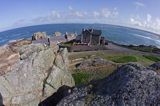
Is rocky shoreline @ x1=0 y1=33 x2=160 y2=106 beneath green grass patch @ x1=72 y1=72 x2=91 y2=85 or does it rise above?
above

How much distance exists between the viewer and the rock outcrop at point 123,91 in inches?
851

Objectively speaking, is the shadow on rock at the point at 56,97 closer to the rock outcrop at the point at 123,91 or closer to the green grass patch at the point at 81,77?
the rock outcrop at the point at 123,91

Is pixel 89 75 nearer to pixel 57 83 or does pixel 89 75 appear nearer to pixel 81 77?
pixel 81 77

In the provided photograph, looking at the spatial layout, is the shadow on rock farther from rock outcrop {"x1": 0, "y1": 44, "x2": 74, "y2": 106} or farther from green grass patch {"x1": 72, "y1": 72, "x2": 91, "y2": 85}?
green grass patch {"x1": 72, "y1": 72, "x2": 91, "y2": 85}

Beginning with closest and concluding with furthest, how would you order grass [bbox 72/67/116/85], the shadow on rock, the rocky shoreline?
the rocky shoreline < the shadow on rock < grass [bbox 72/67/116/85]

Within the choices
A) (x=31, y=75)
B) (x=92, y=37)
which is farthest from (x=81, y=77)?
(x=92, y=37)

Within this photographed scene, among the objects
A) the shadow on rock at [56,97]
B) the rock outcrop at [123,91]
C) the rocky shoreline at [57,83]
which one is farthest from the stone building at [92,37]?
the rock outcrop at [123,91]

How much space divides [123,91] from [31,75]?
30.1 feet

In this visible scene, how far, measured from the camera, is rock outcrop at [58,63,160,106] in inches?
851

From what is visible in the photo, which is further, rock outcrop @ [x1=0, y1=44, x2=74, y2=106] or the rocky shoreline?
rock outcrop @ [x1=0, y1=44, x2=74, y2=106]

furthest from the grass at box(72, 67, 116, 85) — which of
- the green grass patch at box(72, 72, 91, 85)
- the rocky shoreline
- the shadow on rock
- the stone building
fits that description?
the stone building

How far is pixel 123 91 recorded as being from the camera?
22.1 meters

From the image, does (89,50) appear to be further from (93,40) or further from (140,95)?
(140,95)

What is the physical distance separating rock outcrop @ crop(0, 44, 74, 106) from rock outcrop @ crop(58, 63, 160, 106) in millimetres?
3982
